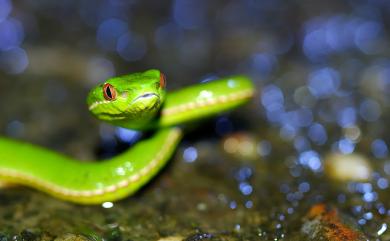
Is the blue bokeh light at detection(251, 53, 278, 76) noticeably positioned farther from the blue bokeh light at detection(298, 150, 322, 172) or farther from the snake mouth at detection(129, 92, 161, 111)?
the snake mouth at detection(129, 92, 161, 111)

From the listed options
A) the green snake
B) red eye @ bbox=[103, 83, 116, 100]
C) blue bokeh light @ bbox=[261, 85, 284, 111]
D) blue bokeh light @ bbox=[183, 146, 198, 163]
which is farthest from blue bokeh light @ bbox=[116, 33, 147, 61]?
red eye @ bbox=[103, 83, 116, 100]

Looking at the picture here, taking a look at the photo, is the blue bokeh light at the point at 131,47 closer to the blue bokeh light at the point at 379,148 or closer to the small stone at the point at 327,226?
the blue bokeh light at the point at 379,148

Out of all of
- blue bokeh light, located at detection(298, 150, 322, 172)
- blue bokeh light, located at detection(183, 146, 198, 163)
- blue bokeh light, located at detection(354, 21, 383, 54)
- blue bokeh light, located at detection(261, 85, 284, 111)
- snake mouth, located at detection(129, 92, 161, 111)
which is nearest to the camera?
snake mouth, located at detection(129, 92, 161, 111)

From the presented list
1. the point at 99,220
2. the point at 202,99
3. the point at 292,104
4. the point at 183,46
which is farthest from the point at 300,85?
the point at 99,220

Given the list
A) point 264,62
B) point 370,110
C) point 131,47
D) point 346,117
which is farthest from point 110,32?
point 370,110

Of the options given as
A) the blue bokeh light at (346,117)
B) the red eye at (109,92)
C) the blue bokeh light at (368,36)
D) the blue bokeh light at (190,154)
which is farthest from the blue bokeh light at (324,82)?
the red eye at (109,92)

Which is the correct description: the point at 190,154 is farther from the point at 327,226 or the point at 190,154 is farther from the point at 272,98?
Answer: the point at 327,226
